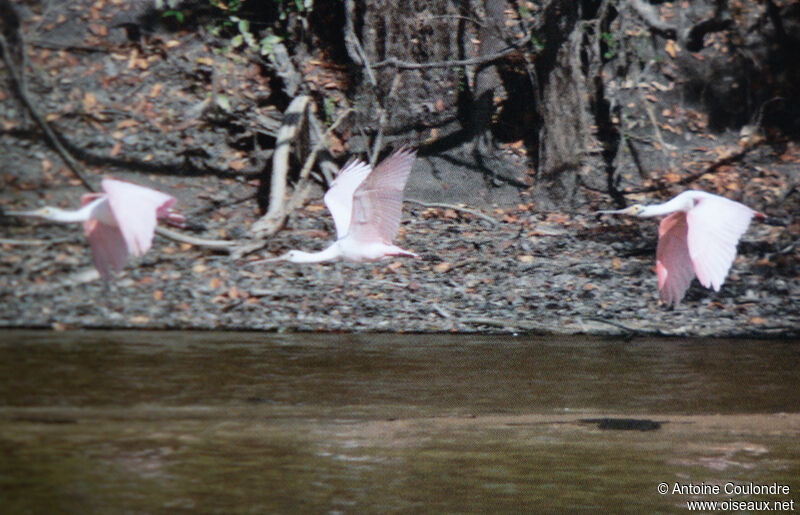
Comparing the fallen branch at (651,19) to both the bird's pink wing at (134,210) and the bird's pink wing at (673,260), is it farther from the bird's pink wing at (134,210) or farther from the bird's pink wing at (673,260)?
the bird's pink wing at (134,210)

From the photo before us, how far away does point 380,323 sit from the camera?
5.66 m

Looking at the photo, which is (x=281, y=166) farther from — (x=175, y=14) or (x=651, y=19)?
(x=651, y=19)

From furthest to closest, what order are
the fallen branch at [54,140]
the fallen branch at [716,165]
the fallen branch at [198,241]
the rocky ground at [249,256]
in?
1. the fallen branch at [716,165]
2. the fallen branch at [54,140]
3. the fallen branch at [198,241]
4. the rocky ground at [249,256]

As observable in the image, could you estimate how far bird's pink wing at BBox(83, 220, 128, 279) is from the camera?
4402 millimetres

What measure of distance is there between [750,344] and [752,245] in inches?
56.2

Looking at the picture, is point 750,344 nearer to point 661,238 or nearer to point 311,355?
point 661,238

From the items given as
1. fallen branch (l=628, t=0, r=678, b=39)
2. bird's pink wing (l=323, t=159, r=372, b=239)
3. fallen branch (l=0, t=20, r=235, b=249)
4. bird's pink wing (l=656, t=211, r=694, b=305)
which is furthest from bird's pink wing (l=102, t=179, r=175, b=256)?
fallen branch (l=628, t=0, r=678, b=39)

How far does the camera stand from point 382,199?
15.0ft

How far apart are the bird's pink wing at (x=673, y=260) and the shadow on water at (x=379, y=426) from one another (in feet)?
1.32

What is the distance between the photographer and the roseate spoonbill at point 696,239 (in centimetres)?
408

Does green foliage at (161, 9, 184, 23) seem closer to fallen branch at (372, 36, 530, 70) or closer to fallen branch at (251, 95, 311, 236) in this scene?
fallen branch at (251, 95, 311, 236)

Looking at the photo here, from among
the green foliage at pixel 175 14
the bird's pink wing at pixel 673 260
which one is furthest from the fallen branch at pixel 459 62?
the bird's pink wing at pixel 673 260

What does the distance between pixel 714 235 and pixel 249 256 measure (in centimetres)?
312

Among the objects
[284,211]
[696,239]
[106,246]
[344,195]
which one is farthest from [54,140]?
[696,239]
